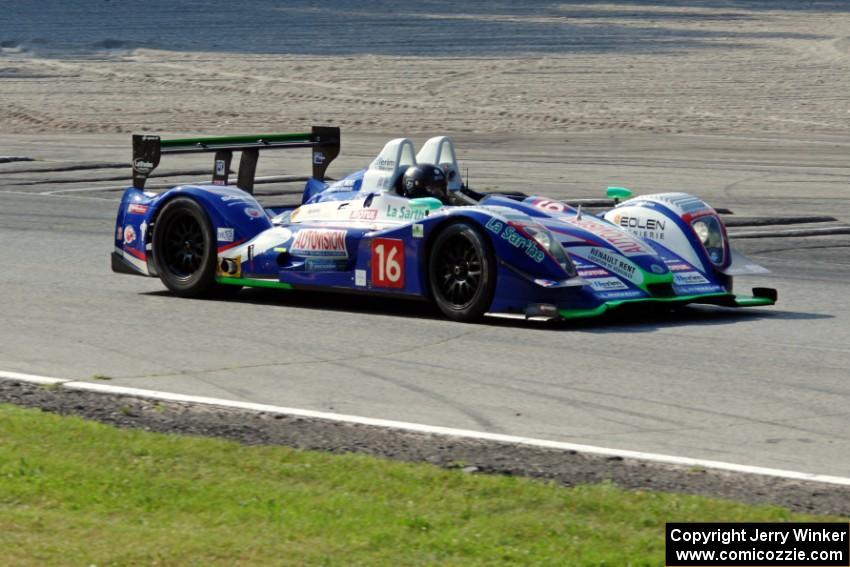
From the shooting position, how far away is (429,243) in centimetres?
1067

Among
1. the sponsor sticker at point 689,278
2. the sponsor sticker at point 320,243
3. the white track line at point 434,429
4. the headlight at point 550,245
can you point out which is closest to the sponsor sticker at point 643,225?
the sponsor sticker at point 689,278

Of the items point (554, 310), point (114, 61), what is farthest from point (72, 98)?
point (554, 310)

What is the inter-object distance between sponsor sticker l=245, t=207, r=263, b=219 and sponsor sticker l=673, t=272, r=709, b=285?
312cm

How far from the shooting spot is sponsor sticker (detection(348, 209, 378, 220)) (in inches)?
448

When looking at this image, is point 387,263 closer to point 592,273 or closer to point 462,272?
point 462,272

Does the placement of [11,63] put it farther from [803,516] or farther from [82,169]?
[803,516]

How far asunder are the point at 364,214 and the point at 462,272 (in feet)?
3.83

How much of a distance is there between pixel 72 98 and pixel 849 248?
22.0m

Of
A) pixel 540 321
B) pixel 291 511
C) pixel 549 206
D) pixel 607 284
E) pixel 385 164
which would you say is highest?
pixel 385 164

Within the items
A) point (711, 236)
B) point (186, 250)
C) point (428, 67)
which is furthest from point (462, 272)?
point (428, 67)

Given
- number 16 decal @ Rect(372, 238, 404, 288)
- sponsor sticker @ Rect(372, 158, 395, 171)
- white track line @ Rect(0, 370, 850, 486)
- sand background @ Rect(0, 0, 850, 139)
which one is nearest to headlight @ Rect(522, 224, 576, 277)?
number 16 decal @ Rect(372, 238, 404, 288)

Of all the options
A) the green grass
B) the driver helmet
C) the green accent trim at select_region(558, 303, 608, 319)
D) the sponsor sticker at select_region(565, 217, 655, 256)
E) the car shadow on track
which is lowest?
the green grass

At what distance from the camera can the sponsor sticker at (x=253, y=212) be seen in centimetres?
1188

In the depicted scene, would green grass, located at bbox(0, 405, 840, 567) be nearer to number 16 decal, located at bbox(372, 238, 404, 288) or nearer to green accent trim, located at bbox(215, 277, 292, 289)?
number 16 decal, located at bbox(372, 238, 404, 288)
